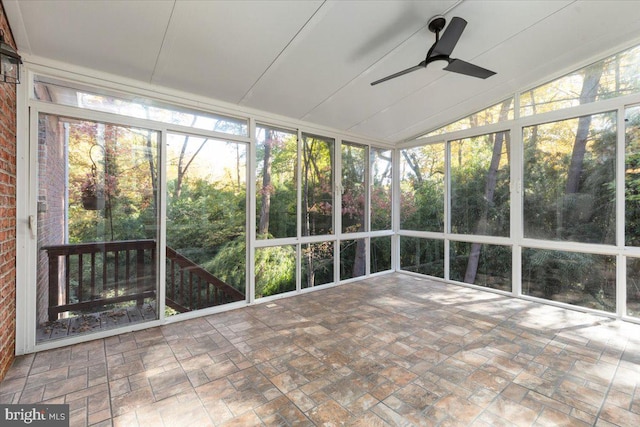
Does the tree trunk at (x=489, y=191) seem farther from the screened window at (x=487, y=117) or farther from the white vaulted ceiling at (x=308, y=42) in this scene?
the white vaulted ceiling at (x=308, y=42)

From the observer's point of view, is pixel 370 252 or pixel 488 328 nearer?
pixel 488 328

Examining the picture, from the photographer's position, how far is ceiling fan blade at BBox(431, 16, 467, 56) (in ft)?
7.54

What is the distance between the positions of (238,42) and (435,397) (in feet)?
11.1

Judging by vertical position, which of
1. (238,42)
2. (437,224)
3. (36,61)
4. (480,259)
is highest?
(238,42)

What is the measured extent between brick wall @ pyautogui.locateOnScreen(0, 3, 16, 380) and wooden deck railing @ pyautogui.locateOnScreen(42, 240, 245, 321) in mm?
325

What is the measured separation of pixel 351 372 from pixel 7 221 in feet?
10.4

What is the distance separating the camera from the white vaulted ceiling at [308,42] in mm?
2375

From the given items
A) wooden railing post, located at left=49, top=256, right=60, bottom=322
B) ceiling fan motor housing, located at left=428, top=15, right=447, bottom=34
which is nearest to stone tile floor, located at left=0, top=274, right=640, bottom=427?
wooden railing post, located at left=49, top=256, right=60, bottom=322

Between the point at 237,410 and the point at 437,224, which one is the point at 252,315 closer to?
the point at 237,410

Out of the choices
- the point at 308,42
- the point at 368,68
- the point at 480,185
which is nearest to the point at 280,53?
the point at 308,42

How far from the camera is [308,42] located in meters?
2.85

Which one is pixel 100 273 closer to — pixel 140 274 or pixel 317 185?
pixel 140 274

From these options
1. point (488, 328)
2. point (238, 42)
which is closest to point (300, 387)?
point (488, 328)

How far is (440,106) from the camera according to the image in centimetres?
452
